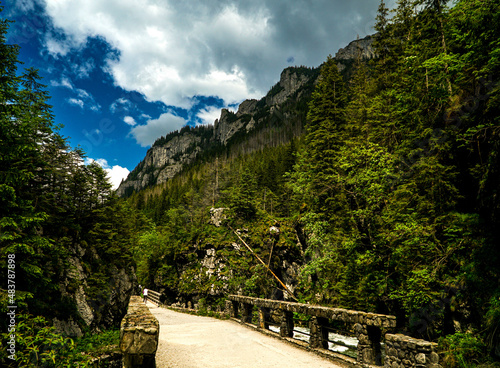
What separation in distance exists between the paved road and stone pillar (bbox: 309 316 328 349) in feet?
1.10

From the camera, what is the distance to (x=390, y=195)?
1199cm

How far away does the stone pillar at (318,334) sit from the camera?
283 inches

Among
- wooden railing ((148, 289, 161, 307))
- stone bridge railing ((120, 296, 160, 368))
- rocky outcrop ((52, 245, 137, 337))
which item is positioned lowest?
wooden railing ((148, 289, 161, 307))

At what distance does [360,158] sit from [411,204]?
3.47 metres

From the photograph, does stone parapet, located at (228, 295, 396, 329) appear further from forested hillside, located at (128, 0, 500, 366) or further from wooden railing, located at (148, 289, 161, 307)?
wooden railing, located at (148, 289, 161, 307)

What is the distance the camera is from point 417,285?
8.52m

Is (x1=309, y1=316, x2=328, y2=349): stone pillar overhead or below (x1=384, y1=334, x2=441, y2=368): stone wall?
below

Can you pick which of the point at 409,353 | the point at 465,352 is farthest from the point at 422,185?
the point at 409,353

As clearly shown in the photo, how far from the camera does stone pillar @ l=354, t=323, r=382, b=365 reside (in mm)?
5699

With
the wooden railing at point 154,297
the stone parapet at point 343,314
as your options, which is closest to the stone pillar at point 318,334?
the stone parapet at point 343,314

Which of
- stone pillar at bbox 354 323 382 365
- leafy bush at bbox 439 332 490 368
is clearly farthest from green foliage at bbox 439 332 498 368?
stone pillar at bbox 354 323 382 365

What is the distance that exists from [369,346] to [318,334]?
5.82 ft

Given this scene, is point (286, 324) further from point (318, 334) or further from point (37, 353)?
point (37, 353)

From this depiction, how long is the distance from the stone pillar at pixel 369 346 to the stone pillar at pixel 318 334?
1482 millimetres
